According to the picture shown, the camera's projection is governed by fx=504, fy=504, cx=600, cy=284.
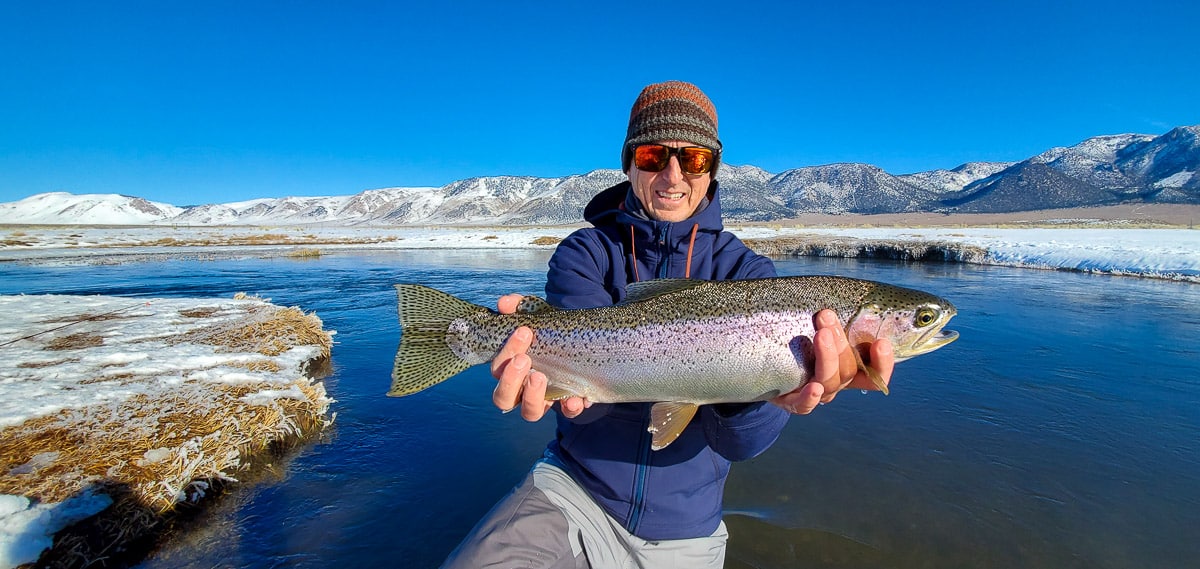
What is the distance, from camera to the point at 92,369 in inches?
249

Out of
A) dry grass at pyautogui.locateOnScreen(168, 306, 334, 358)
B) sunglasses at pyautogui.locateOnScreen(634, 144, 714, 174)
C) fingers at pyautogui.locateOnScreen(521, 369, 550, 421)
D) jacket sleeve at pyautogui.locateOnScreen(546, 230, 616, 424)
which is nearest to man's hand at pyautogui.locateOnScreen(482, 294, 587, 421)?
fingers at pyautogui.locateOnScreen(521, 369, 550, 421)

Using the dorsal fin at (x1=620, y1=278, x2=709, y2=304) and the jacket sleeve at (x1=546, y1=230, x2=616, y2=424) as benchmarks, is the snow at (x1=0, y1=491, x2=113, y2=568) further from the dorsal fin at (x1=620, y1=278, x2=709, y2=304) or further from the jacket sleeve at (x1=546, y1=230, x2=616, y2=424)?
the dorsal fin at (x1=620, y1=278, x2=709, y2=304)

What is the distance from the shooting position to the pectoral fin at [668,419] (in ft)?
8.91

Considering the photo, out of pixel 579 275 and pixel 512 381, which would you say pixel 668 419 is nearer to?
pixel 512 381

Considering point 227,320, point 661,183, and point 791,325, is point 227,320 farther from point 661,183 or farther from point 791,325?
point 791,325

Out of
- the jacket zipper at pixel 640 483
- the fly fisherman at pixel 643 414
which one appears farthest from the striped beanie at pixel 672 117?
the jacket zipper at pixel 640 483

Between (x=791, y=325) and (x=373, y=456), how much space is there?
500cm

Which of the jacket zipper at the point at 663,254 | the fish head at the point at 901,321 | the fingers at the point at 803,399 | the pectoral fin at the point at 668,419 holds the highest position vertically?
the jacket zipper at the point at 663,254

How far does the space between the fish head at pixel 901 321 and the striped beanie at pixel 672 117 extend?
138 centimetres

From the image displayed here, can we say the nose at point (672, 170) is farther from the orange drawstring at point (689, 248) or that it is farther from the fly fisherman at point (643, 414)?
the orange drawstring at point (689, 248)

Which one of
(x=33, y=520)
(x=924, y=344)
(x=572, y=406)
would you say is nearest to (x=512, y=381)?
(x=572, y=406)

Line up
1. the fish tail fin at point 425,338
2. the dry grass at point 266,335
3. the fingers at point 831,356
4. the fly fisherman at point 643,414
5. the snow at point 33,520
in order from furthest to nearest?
the dry grass at point 266,335 → the snow at point 33,520 → the fish tail fin at point 425,338 → the fly fisherman at point 643,414 → the fingers at point 831,356

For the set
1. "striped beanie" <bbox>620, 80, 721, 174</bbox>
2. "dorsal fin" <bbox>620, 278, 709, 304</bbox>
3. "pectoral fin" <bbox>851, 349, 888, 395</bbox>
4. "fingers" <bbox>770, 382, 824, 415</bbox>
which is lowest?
"fingers" <bbox>770, 382, 824, 415</bbox>

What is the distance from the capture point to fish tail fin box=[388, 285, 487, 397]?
10.1ft
